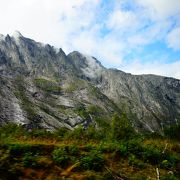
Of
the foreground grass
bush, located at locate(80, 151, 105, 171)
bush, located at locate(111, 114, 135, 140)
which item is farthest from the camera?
bush, located at locate(111, 114, 135, 140)

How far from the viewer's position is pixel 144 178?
21.3 m

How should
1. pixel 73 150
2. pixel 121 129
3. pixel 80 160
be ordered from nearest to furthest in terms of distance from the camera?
1. pixel 80 160
2. pixel 73 150
3. pixel 121 129

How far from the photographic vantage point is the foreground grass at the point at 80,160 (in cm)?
1886

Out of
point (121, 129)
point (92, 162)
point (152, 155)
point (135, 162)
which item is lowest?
point (135, 162)

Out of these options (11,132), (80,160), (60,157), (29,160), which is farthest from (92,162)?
(11,132)

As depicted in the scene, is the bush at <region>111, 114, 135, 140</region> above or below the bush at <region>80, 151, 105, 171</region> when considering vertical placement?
above

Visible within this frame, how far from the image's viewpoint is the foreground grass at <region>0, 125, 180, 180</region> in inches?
742

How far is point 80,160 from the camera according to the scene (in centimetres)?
2133

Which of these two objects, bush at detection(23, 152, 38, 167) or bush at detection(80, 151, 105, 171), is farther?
bush at detection(80, 151, 105, 171)

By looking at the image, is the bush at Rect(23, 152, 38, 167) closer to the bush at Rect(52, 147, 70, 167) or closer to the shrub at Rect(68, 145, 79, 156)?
the bush at Rect(52, 147, 70, 167)

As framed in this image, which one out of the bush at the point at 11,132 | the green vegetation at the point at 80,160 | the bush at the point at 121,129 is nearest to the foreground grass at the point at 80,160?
the green vegetation at the point at 80,160

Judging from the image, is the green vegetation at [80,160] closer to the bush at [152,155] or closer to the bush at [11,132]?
the bush at [152,155]

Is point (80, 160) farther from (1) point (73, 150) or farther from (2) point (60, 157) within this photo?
(2) point (60, 157)

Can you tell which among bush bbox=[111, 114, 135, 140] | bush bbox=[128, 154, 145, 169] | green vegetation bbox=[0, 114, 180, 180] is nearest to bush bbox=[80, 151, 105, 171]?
green vegetation bbox=[0, 114, 180, 180]
